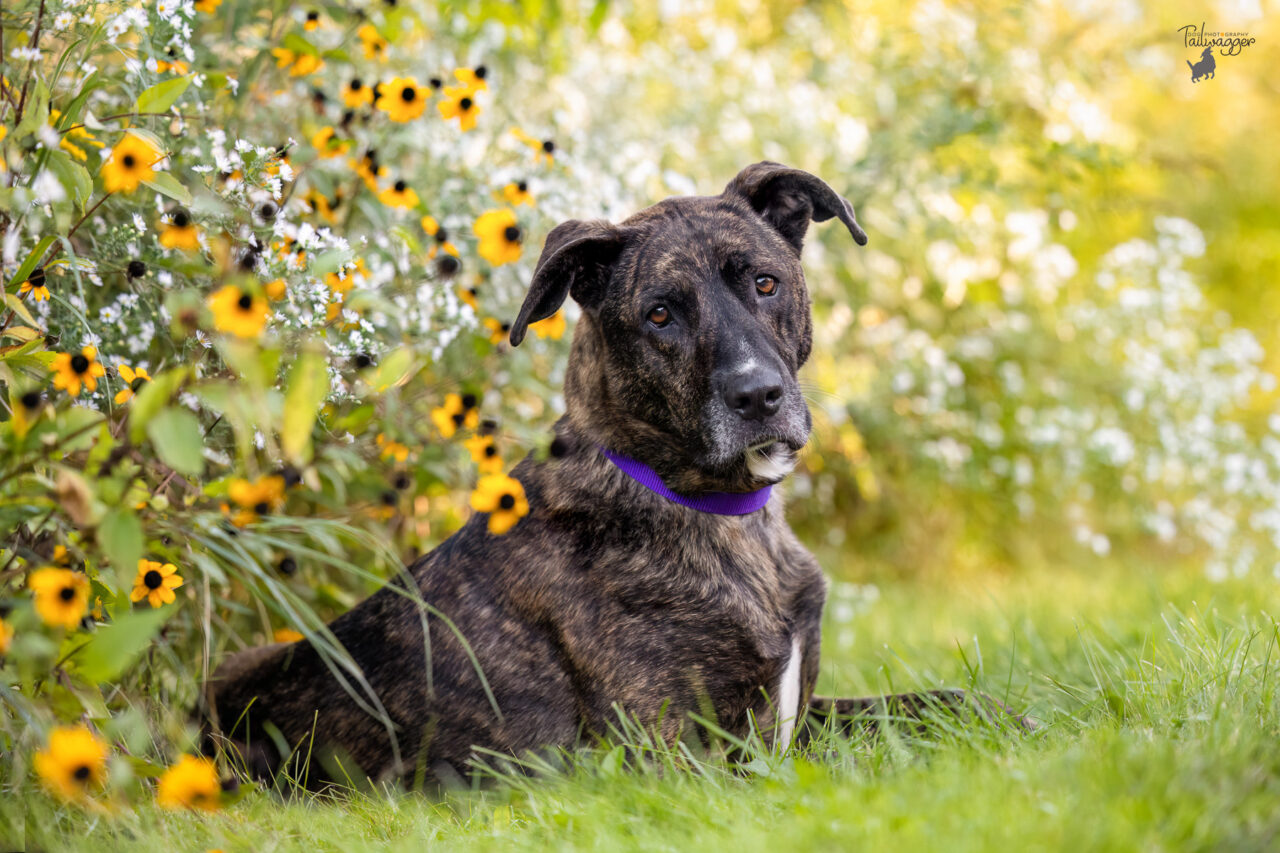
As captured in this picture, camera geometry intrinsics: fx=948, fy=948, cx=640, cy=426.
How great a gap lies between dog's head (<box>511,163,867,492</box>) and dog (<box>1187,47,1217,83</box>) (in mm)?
3521

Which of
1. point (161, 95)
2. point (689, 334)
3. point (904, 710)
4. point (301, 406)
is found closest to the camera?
point (301, 406)

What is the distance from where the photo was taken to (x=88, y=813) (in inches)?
90.9

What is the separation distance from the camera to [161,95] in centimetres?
232

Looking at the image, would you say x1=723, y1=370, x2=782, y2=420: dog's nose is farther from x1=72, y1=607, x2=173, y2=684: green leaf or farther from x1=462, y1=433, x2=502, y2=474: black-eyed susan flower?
x1=72, y1=607, x2=173, y2=684: green leaf

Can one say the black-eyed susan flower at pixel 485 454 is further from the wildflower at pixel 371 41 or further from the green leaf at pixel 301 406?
the wildflower at pixel 371 41

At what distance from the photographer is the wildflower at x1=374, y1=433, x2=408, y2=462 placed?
3197 mm

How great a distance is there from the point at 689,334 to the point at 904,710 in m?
1.28

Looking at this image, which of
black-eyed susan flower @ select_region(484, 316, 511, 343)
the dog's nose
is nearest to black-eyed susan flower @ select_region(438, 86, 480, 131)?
black-eyed susan flower @ select_region(484, 316, 511, 343)

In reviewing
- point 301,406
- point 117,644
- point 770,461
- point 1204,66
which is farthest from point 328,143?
point 1204,66

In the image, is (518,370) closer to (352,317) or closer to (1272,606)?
(352,317)

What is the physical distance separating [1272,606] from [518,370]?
3.14 m

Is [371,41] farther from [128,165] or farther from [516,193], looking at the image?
[128,165]

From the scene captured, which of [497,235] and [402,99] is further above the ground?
[402,99]

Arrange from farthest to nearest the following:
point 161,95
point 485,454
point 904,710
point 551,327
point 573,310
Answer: point 573,310 < point 551,327 < point 904,710 < point 485,454 < point 161,95
